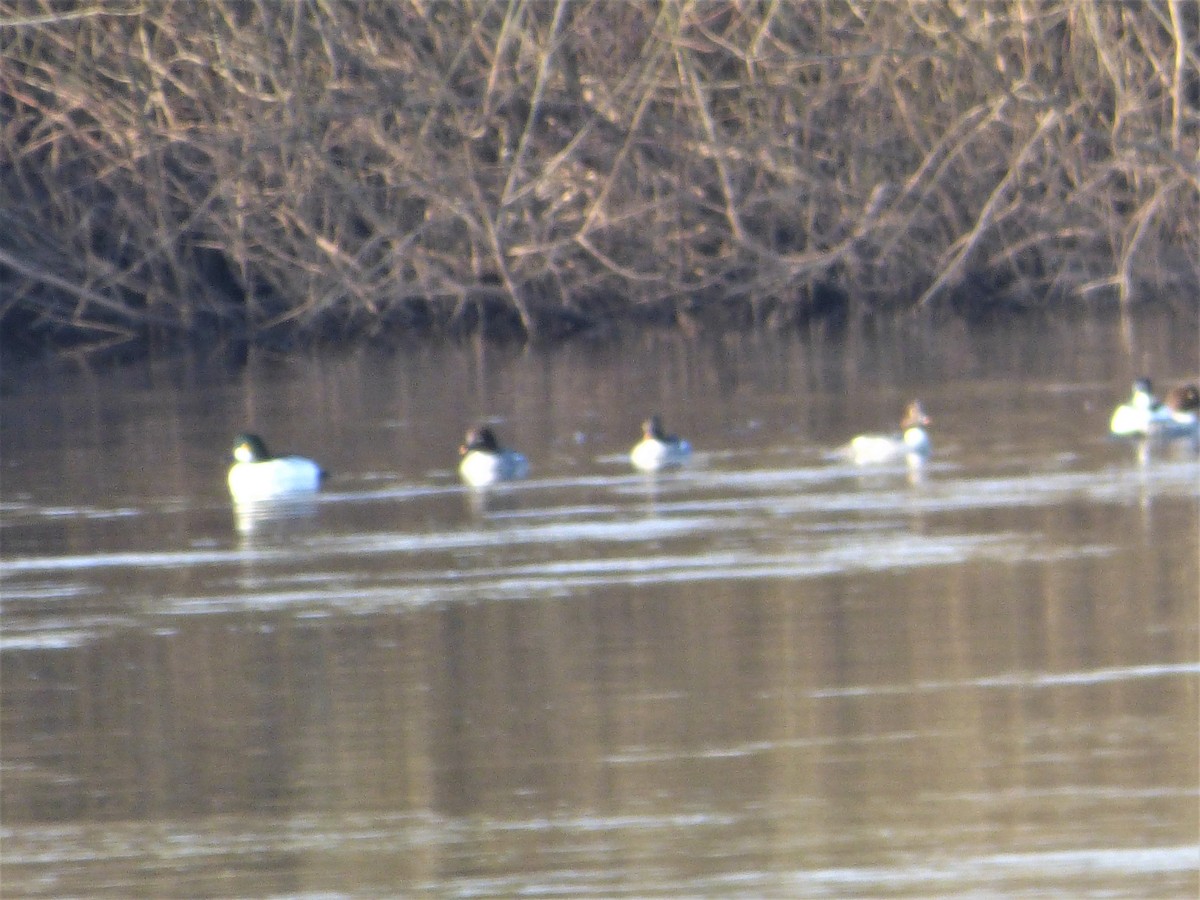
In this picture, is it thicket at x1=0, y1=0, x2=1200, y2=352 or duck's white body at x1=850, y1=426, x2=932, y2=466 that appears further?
thicket at x1=0, y1=0, x2=1200, y2=352

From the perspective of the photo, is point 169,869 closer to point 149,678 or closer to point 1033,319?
point 149,678

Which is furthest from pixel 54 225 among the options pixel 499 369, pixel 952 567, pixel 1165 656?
pixel 1165 656

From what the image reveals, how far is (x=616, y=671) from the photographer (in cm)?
846

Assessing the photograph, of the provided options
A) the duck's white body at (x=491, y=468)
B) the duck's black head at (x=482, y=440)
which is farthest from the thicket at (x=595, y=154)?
the duck's white body at (x=491, y=468)

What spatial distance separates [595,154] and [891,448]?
11.0 meters

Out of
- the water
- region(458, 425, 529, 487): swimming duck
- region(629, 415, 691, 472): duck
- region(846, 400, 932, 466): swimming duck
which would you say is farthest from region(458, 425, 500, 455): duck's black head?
region(846, 400, 932, 466): swimming duck

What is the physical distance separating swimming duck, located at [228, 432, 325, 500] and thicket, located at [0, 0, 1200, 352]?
9061 mm

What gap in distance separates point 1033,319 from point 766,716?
57.0ft

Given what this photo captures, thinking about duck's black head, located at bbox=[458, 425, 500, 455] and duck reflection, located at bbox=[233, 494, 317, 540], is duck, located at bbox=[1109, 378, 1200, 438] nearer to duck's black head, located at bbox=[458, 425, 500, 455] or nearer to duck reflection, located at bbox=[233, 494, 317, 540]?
duck's black head, located at bbox=[458, 425, 500, 455]

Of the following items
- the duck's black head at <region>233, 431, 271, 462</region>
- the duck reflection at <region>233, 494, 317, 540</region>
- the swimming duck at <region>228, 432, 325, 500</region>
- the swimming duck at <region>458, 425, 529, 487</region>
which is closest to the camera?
the duck reflection at <region>233, 494, 317, 540</region>

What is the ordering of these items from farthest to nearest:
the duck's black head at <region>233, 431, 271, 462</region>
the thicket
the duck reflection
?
the thicket, the duck's black head at <region>233, 431, 271, 462</region>, the duck reflection

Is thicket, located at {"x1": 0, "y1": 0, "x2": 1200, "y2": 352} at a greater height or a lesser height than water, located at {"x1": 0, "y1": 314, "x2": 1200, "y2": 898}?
greater

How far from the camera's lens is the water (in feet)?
20.5

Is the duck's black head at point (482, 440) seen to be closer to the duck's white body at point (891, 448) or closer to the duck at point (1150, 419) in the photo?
the duck's white body at point (891, 448)
